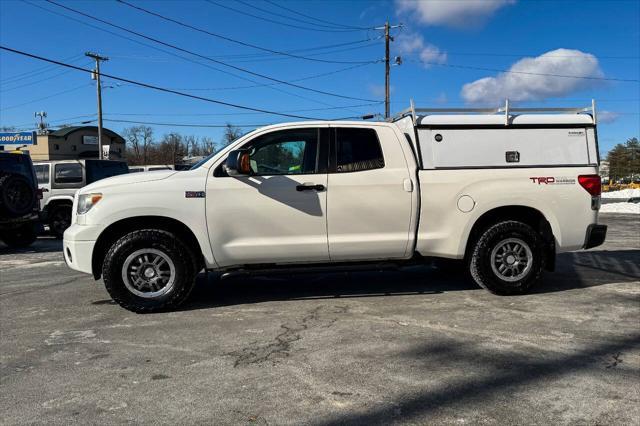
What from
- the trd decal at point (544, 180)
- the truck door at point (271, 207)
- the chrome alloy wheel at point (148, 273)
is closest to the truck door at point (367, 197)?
the truck door at point (271, 207)

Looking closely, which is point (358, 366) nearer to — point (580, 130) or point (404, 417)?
point (404, 417)

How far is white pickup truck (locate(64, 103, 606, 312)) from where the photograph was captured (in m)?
5.08

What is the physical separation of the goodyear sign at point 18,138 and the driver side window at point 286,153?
91.3 ft

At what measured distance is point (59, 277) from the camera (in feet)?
24.2

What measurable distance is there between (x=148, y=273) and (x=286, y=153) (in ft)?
6.32

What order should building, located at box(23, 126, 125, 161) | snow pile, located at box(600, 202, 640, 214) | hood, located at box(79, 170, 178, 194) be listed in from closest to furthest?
hood, located at box(79, 170, 178, 194)
snow pile, located at box(600, 202, 640, 214)
building, located at box(23, 126, 125, 161)

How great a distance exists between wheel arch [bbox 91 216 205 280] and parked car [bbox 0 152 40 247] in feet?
20.7

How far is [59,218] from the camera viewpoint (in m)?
13.2

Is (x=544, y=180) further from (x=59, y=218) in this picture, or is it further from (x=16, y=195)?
(x=59, y=218)

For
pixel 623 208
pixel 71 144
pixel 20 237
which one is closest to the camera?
pixel 20 237

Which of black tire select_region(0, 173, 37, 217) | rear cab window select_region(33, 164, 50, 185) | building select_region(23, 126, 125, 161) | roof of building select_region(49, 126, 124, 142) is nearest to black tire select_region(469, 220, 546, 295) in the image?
black tire select_region(0, 173, 37, 217)

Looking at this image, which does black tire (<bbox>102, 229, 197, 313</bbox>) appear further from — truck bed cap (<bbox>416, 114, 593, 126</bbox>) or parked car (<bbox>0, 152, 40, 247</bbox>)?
parked car (<bbox>0, 152, 40, 247</bbox>)

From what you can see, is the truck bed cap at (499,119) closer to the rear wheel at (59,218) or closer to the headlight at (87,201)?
the headlight at (87,201)

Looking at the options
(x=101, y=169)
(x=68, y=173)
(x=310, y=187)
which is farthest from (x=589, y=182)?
(x=68, y=173)
